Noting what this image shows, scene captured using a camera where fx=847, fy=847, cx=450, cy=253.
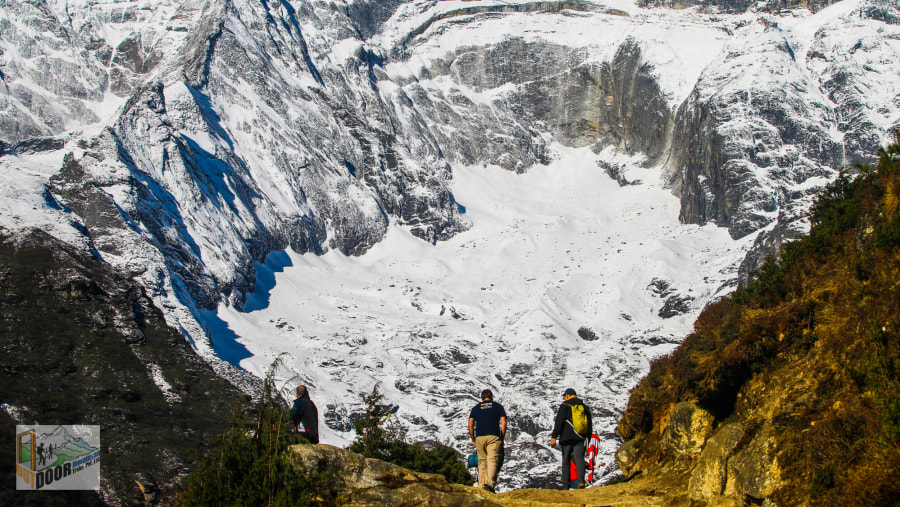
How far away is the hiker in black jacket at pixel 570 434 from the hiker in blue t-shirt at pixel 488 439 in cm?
110

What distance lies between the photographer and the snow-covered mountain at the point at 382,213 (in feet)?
430

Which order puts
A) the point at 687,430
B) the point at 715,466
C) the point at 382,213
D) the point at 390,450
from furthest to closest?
1. the point at 382,213
2. the point at 390,450
3. the point at 687,430
4. the point at 715,466

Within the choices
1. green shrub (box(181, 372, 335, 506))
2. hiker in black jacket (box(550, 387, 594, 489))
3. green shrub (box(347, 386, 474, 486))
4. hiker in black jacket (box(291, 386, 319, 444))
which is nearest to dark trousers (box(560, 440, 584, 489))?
hiker in black jacket (box(550, 387, 594, 489))

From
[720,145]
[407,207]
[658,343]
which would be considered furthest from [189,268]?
[720,145]

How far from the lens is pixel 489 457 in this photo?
17.3 meters

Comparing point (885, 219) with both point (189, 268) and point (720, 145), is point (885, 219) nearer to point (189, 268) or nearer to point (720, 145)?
point (189, 268)

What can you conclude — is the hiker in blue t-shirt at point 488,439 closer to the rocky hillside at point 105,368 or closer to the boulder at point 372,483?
the boulder at point 372,483

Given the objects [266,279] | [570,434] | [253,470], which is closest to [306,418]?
[253,470]

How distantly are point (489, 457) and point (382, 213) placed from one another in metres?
169

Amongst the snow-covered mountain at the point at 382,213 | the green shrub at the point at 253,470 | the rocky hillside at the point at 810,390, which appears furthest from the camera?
the snow-covered mountain at the point at 382,213

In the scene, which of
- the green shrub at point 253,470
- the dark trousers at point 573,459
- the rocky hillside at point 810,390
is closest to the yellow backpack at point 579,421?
the dark trousers at point 573,459

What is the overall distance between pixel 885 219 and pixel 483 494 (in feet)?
31.3

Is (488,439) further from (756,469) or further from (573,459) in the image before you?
(756,469)

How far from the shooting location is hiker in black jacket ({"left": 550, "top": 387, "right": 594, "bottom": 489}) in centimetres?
1748
